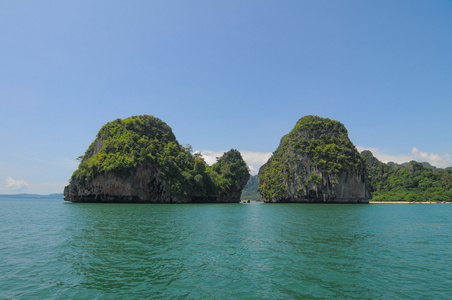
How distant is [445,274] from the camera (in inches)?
406

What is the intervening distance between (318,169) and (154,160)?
51069mm

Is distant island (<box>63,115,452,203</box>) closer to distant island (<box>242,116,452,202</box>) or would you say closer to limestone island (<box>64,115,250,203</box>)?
limestone island (<box>64,115,250,203</box>)

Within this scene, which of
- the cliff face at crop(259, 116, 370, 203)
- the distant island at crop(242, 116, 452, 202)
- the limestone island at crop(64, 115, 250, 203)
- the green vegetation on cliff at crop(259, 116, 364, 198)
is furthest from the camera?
the green vegetation on cliff at crop(259, 116, 364, 198)

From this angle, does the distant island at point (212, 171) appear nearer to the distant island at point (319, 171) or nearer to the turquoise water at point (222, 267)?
the distant island at point (319, 171)

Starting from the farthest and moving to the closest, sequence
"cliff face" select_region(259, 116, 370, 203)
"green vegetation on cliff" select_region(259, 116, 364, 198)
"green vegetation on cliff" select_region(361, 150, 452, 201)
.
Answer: "green vegetation on cliff" select_region(361, 150, 452, 201) → "green vegetation on cliff" select_region(259, 116, 364, 198) → "cliff face" select_region(259, 116, 370, 203)

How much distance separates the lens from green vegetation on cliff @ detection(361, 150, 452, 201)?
10369 centimetres

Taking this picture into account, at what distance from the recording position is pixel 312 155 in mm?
84625

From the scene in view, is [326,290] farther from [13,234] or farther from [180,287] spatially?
[13,234]

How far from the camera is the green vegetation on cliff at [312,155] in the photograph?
80438mm

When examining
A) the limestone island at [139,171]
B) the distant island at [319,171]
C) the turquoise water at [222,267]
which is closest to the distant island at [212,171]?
the limestone island at [139,171]

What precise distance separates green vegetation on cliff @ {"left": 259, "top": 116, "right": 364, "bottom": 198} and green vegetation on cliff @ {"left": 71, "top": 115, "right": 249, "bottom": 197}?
634 inches

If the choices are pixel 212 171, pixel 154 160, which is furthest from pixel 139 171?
pixel 212 171

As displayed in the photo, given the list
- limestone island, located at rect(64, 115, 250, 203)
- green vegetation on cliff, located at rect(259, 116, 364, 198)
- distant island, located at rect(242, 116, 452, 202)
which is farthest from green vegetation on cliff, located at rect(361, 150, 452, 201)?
limestone island, located at rect(64, 115, 250, 203)

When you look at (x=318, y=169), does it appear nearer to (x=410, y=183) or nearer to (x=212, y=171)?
(x=212, y=171)
